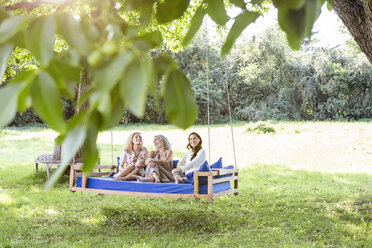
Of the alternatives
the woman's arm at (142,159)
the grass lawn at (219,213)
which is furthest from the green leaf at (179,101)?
the woman's arm at (142,159)

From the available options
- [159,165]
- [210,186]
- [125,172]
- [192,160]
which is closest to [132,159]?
[125,172]

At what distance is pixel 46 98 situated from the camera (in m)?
0.39

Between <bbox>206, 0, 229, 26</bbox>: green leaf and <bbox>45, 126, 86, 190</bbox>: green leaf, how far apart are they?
0.41 meters

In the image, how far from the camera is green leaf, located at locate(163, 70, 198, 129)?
0.41m

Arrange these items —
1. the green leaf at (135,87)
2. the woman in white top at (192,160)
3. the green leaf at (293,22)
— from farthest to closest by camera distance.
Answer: the woman in white top at (192,160) → the green leaf at (293,22) → the green leaf at (135,87)

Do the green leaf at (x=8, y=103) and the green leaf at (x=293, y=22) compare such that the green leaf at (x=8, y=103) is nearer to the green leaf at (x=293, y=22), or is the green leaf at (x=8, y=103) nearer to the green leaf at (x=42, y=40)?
the green leaf at (x=42, y=40)

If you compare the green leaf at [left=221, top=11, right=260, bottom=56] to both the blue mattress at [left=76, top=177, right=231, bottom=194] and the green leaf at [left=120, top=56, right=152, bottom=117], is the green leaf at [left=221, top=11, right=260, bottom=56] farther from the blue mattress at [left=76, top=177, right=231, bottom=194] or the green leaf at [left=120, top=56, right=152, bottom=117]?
the blue mattress at [left=76, top=177, right=231, bottom=194]

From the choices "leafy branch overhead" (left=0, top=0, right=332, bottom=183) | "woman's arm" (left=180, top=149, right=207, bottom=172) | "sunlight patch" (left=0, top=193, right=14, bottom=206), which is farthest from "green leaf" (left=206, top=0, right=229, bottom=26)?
"sunlight patch" (left=0, top=193, right=14, bottom=206)

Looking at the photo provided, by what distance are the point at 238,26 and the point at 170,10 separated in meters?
0.11

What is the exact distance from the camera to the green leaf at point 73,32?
40cm

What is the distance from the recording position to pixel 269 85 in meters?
23.4

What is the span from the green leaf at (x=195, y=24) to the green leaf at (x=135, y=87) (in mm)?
401

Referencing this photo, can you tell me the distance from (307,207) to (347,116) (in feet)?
55.0

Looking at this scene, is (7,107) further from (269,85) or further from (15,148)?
(269,85)
